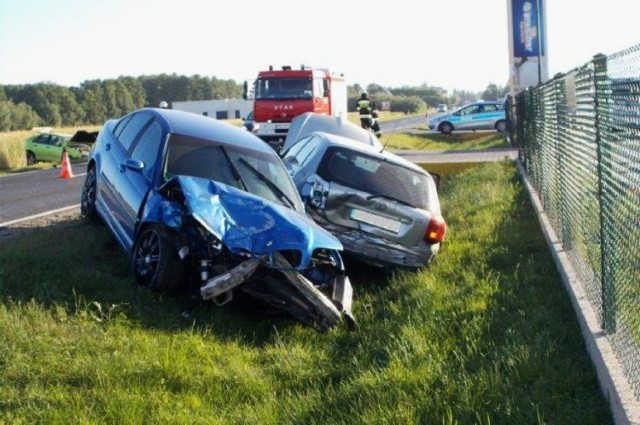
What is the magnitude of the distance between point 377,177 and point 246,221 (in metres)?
2.22

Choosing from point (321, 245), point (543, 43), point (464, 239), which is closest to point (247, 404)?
point (321, 245)

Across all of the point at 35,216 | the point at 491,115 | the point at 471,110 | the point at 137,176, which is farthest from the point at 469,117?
Answer: the point at 137,176

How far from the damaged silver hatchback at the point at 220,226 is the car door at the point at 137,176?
1 cm

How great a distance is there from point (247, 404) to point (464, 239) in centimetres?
520

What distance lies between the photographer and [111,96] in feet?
322

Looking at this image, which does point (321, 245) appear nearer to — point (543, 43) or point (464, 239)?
point (464, 239)

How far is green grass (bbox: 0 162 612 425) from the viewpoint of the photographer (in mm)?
4301

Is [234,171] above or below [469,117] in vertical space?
below

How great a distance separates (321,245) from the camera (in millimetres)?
6207

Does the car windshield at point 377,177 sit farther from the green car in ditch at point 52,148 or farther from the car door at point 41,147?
the car door at point 41,147

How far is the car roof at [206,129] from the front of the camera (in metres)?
7.75

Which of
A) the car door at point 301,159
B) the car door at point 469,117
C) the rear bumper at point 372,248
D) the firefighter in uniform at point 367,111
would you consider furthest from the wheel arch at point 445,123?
the rear bumper at point 372,248

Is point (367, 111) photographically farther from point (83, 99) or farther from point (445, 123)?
point (83, 99)

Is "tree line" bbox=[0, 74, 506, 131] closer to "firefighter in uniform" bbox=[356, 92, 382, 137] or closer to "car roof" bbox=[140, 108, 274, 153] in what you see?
"firefighter in uniform" bbox=[356, 92, 382, 137]
